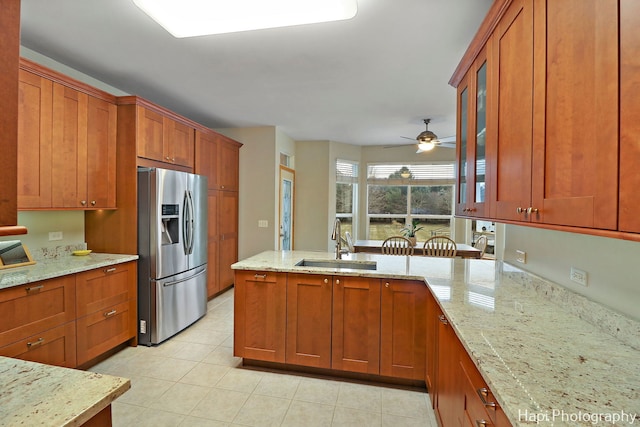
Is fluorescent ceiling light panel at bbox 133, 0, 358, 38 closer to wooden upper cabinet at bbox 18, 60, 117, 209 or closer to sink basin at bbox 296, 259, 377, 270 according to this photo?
wooden upper cabinet at bbox 18, 60, 117, 209

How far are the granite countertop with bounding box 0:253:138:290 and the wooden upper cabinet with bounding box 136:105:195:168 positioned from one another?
1025mm

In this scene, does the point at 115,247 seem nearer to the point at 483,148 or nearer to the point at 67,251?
the point at 67,251

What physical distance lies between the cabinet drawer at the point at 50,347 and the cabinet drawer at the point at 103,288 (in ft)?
0.54

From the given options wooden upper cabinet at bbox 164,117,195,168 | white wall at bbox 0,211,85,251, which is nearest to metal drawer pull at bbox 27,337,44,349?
white wall at bbox 0,211,85,251

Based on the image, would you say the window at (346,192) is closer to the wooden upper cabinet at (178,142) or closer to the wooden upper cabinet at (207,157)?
the wooden upper cabinet at (207,157)

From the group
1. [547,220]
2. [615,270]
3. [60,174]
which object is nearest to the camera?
[547,220]

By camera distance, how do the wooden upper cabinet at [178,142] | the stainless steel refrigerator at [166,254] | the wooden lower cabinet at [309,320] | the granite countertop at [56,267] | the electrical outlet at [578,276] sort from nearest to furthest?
the electrical outlet at [578,276] → the granite countertop at [56,267] → the wooden lower cabinet at [309,320] → the stainless steel refrigerator at [166,254] → the wooden upper cabinet at [178,142]

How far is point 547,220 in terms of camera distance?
1.14 metres

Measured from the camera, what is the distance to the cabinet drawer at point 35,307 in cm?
191

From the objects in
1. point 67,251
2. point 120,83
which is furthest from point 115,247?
point 120,83

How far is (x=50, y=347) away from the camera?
7.16 feet

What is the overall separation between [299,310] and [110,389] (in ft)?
5.34

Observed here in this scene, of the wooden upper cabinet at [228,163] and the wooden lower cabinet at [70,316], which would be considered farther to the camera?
the wooden upper cabinet at [228,163]

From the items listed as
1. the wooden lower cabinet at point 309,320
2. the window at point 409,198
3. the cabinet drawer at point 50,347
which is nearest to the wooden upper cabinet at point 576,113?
the wooden lower cabinet at point 309,320
